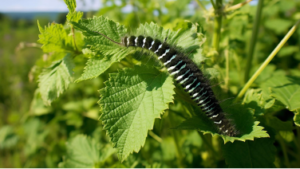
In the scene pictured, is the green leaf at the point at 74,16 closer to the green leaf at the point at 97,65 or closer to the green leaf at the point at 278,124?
the green leaf at the point at 97,65

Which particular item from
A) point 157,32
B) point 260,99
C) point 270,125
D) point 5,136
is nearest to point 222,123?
point 260,99

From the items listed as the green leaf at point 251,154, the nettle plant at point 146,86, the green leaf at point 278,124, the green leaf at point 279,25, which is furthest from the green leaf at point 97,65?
the green leaf at point 279,25

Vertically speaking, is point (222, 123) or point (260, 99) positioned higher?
point (260, 99)

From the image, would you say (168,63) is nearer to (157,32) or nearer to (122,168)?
(157,32)

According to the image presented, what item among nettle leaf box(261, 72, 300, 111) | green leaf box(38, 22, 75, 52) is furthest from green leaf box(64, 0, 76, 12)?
nettle leaf box(261, 72, 300, 111)

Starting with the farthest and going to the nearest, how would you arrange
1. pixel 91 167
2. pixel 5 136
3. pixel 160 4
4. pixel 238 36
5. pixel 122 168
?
pixel 5 136 → pixel 160 4 → pixel 238 36 → pixel 91 167 → pixel 122 168
